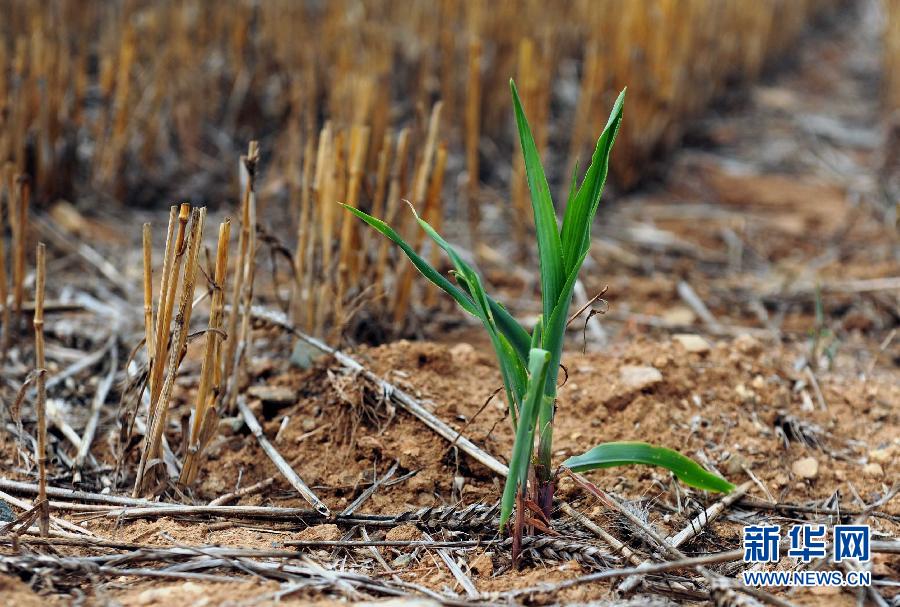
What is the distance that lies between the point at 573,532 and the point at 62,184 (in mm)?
2096

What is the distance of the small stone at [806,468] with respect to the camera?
1.62 metres

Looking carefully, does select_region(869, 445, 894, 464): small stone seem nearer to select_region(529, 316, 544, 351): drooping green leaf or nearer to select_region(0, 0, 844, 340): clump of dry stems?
select_region(529, 316, 544, 351): drooping green leaf

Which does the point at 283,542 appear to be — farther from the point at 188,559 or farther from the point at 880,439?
the point at 880,439

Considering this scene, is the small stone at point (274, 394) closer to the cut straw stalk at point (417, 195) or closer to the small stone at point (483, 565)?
the cut straw stalk at point (417, 195)

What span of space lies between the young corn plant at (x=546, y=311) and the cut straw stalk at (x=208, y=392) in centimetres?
37

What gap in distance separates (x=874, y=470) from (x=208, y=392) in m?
1.16

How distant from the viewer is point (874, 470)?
5.37 ft

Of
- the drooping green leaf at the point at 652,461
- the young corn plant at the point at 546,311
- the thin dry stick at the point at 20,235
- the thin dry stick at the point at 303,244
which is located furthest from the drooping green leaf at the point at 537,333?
the thin dry stick at the point at 20,235

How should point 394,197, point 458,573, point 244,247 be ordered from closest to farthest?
point 458,573 < point 244,247 < point 394,197

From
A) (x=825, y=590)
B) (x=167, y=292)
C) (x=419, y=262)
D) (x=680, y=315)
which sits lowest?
(x=680, y=315)

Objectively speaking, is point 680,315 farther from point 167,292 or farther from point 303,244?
point 167,292

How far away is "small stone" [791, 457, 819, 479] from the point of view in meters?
1.62

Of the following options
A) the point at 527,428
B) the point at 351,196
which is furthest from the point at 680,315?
the point at 527,428

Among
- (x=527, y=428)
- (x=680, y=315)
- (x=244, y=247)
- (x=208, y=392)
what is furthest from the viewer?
(x=680, y=315)
